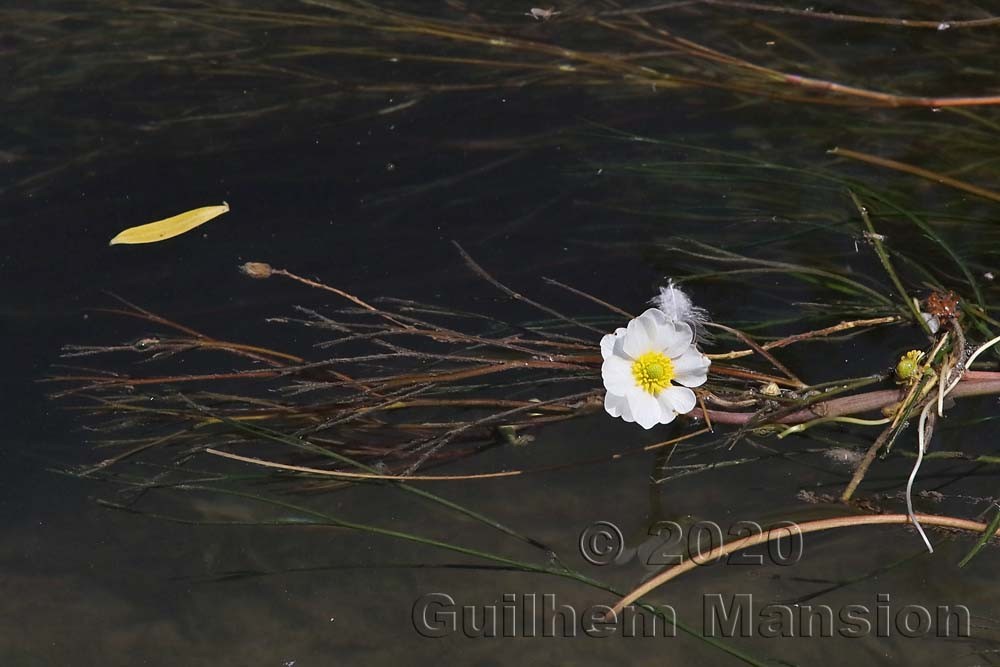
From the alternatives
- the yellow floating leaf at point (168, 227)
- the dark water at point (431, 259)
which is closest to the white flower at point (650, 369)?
the dark water at point (431, 259)

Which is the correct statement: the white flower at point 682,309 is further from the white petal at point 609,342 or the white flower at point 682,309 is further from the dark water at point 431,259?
the white petal at point 609,342

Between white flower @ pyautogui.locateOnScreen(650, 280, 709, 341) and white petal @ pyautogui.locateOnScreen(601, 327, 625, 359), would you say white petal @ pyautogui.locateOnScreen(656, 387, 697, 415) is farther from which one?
white flower @ pyautogui.locateOnScreen(650, 280, 709, 341)

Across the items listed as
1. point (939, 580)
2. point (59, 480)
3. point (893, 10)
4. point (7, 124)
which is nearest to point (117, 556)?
point (59, 480)

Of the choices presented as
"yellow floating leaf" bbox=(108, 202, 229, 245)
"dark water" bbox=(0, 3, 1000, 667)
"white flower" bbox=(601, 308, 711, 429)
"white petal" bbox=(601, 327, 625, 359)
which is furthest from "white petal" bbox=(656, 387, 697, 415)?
"yellow floating leaf" bbox=(108, 202, 229, 245)

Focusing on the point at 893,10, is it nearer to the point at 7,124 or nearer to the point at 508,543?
the point at 508,543

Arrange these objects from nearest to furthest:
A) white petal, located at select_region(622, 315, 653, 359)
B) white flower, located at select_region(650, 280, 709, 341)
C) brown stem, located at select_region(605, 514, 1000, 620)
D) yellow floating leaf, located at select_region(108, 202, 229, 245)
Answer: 1. white petal, located at select_region(622, 315, 653, 359)
2. brown stem, located at select_region(605, 514, 1000, 620)
3. white flower, located at select_region(650, 280, 709, 341)
4. yellow floating leaf, located at select_region(108, 202, 229, 245)

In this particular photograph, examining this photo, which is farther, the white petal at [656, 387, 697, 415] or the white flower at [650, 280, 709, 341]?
the white flower at [650, 280, 709, 341]

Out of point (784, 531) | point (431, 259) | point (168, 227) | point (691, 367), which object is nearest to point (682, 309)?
point (691, 367)
